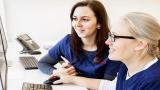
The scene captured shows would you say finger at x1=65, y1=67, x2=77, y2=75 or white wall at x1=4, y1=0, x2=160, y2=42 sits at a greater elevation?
white wall at x1=4, y1=0, x2=160, y2=42

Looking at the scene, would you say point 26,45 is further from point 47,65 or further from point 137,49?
point 137,49

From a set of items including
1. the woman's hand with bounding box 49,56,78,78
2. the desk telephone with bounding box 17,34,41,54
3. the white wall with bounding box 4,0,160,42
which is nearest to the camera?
the woman's hand with bounding box 49,56,78,78

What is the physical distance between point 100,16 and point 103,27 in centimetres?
7

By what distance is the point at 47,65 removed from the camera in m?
1.91

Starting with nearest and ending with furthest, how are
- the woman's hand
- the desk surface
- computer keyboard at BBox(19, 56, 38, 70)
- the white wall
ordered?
the desk surface, the woman's hand, computer keyboard at BBox(19, 56, 38, 70), the white wall

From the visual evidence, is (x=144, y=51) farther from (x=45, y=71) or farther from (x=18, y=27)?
(x=18, y=27)

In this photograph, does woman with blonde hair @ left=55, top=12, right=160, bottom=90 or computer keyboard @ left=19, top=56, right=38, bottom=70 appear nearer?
woman with blonde hair @ left=55, top=12, right=160, bottom=90

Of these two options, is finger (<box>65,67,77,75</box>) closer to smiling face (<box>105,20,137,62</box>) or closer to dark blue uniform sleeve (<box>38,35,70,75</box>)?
dark blue uniform sleeve (<box>38,35,70,75</box>)

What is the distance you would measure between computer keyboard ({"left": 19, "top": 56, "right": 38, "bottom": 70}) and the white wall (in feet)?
2.42

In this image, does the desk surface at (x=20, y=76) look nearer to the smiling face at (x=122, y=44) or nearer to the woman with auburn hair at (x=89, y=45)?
the woman with auburn hair at (x=89, y=45)

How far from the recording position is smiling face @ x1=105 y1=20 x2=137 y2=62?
130cm

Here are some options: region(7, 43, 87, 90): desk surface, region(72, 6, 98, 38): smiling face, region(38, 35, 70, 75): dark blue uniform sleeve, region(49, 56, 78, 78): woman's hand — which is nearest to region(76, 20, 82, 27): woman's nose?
region(72, 6, 98, 38): smiling face

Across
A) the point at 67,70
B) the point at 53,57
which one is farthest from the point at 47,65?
the point at 67,70

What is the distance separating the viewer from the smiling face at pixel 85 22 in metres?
1.78
